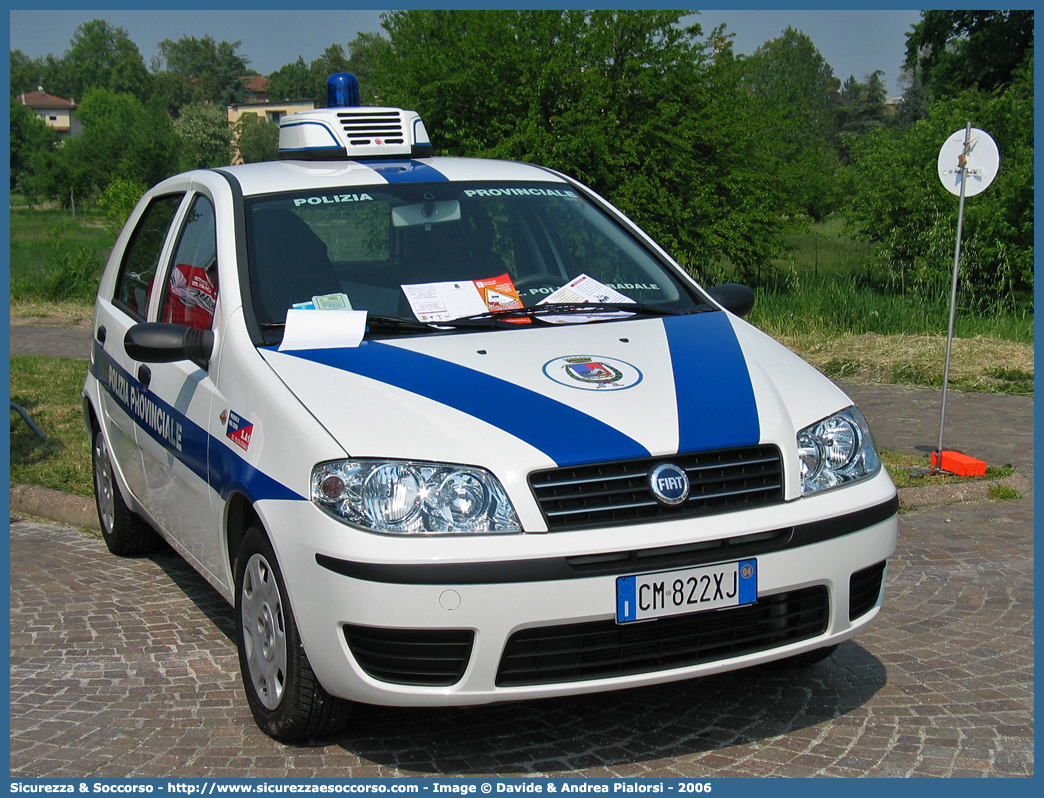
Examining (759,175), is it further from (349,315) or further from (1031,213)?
(349,315)

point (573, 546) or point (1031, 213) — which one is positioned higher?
point (1031, 213)

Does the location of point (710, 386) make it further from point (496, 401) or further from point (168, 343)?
point (168, 343)

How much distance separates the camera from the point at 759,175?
18016 mm

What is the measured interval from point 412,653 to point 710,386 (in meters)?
1.24

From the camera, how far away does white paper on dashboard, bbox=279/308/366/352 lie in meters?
3.79

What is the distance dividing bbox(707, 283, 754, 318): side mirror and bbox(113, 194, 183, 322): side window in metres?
2.38

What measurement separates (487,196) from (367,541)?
6.97ft

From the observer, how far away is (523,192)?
4934mm

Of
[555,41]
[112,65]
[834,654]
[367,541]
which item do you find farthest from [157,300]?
[112,65]

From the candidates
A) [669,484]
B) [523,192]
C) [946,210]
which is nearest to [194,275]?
[523,192]

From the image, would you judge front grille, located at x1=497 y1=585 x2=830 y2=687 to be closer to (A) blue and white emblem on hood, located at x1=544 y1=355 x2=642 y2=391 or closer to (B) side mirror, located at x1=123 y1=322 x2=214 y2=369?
(A) blue and white emblem on hood, located at x1=544 y1=355 x2=642 y2=391

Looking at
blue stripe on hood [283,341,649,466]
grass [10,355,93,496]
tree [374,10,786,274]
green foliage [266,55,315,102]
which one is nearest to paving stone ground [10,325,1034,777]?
blue stripe on hood [283,341,649,466]

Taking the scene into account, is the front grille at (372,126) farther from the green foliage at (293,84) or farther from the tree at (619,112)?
the green foliage at (293,84)

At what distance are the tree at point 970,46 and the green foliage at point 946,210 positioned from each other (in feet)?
53.6
